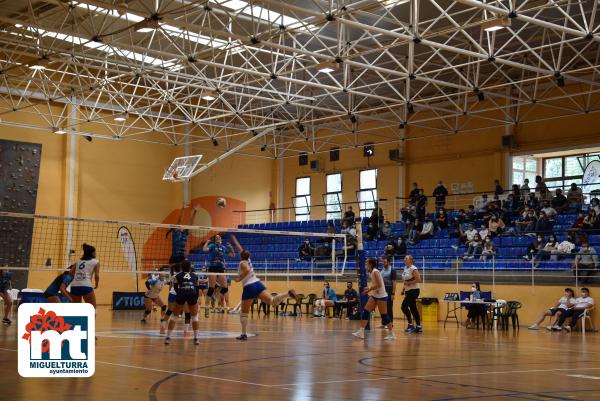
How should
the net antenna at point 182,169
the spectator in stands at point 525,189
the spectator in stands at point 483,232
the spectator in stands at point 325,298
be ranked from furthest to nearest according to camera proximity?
the net antenna at point 182,169, the spectator in stands at point 525,189, the spectator in stands at point 325,298, the spectator in stands at point 483,232

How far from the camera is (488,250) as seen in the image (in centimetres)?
2617

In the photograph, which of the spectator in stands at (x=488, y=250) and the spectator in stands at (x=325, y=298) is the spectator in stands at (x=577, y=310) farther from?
the spectator in stands at (x=325, y=298)

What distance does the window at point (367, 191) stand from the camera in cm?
3750

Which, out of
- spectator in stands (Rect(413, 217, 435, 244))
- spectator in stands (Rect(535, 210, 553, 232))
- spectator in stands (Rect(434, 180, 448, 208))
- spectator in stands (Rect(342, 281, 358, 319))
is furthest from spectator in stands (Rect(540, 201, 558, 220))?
spectator in stands (Rect(342, 281, 358, 319))

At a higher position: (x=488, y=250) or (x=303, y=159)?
(x=303, y=159)

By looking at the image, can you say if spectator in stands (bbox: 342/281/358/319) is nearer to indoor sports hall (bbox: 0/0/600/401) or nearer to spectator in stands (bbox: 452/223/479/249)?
indoor sports hall (bbox: 0/0/600/401)

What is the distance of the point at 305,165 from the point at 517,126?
12.0 m

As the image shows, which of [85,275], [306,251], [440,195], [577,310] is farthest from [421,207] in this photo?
[85,275]

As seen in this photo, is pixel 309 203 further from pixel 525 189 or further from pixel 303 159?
pixel 525 189

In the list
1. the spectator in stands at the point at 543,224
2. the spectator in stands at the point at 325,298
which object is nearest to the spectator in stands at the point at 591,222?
the spectator in stands at the point at 543,224

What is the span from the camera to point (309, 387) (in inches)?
334

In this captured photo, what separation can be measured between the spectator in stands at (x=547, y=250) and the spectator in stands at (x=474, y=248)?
2.30 metres

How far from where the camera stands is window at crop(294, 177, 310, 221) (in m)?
40.8

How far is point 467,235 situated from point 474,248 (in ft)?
3.51
